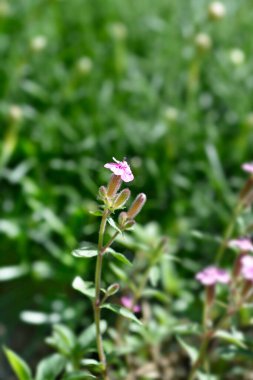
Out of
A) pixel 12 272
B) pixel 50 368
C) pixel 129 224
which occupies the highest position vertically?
pixel 12 272

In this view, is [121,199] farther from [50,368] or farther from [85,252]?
[50,368]

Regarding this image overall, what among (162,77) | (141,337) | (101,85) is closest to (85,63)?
(101,85)

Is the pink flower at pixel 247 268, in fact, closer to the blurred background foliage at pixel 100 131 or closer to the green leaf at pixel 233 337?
the green leaf at pixel 233 337

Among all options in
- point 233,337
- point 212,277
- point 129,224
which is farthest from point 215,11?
point 129,224

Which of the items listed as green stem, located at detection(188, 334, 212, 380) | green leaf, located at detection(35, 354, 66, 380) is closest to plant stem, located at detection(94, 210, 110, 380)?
green leaf, located at detection(35, 354, 66, 380)

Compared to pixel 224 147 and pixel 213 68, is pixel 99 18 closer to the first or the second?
pixel 213 68

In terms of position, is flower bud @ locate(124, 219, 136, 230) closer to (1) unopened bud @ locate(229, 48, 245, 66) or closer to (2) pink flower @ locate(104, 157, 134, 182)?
(2) pink flower @ locate(104, 157, 134, 182)
